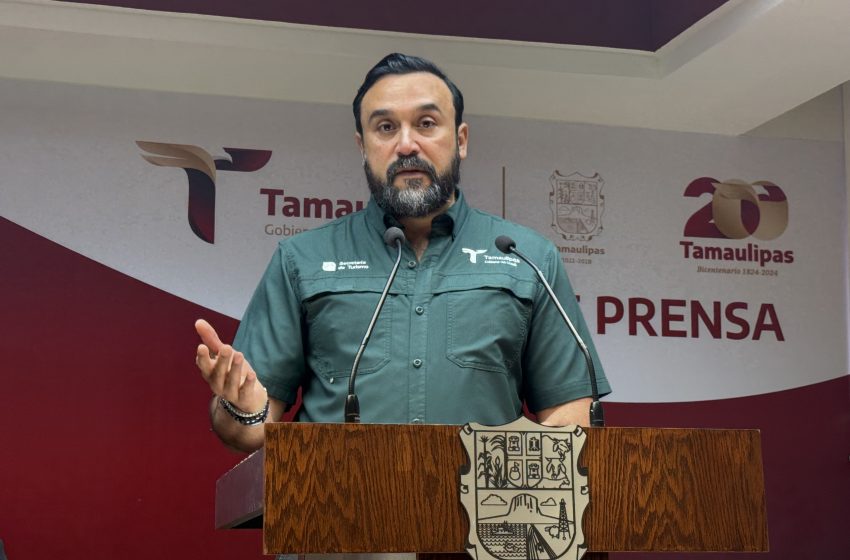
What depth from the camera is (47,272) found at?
4.64m

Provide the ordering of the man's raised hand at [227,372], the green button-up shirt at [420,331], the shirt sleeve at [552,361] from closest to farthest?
the man's raised hand at [227,372]
the green button-up shirt at [420,331]
the shirt sleeve at [552,361]

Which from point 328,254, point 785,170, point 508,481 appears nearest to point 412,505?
point 508,481

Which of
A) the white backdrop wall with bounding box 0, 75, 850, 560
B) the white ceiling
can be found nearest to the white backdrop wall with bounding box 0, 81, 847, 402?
the white backdrop wall with bounding box 0, 75, 850, 560

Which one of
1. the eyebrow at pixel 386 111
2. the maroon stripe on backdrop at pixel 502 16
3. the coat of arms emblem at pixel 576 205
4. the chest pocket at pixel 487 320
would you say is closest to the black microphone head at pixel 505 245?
the chest pocket at pixel 487 320

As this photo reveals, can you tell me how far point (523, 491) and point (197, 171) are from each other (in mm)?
3361

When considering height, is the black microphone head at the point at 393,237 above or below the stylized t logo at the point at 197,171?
below

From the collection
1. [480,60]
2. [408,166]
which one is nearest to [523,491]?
[408,166]

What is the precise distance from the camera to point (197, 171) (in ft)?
15.9

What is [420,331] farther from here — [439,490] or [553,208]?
[553,208]

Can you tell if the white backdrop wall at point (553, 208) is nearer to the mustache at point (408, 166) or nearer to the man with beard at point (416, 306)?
the man with beard at point (416, 306)

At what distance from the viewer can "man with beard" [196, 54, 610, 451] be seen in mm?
2406

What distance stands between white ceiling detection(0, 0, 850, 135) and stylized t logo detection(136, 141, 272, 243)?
0.82ft

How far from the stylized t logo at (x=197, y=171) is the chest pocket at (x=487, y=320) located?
98.2 inches

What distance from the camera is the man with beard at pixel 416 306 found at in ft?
7.89
